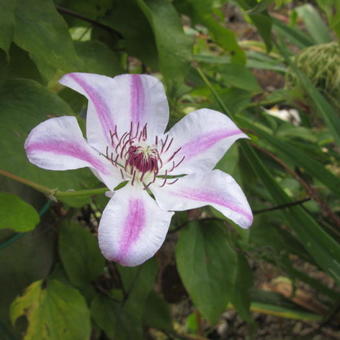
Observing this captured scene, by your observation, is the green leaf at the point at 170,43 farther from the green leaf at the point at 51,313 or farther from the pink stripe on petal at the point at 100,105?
the green leaf at the point at 51,313

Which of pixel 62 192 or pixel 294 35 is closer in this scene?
pixel 62 192

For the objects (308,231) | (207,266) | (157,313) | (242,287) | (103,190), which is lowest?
(157,313)

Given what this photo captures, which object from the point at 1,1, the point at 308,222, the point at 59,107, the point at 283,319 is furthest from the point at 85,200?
the point at 283,319

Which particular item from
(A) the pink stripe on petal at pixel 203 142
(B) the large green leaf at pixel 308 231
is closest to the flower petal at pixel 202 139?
(A) the pink stripe on petal at pixel 203 142

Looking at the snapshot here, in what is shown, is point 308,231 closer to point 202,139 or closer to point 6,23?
point 202,139

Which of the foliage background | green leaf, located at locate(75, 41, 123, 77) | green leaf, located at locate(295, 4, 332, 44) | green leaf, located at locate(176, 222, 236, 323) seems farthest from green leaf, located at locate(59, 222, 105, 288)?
green leaf, located at locate(295, 4, 332, 44)

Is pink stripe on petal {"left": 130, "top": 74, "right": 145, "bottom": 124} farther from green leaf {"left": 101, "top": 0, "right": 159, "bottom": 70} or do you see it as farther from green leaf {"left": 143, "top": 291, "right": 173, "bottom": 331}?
green leaf {"left": 143, "top": 291, "right": 173, "bottom": 331}

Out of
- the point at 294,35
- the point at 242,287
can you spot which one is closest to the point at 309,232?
the point at 242,287

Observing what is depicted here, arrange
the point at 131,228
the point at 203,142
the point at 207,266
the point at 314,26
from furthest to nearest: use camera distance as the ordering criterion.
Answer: the point at 314,26 → the point at 207,266 → the point at 203,142 → the point at 131,228
